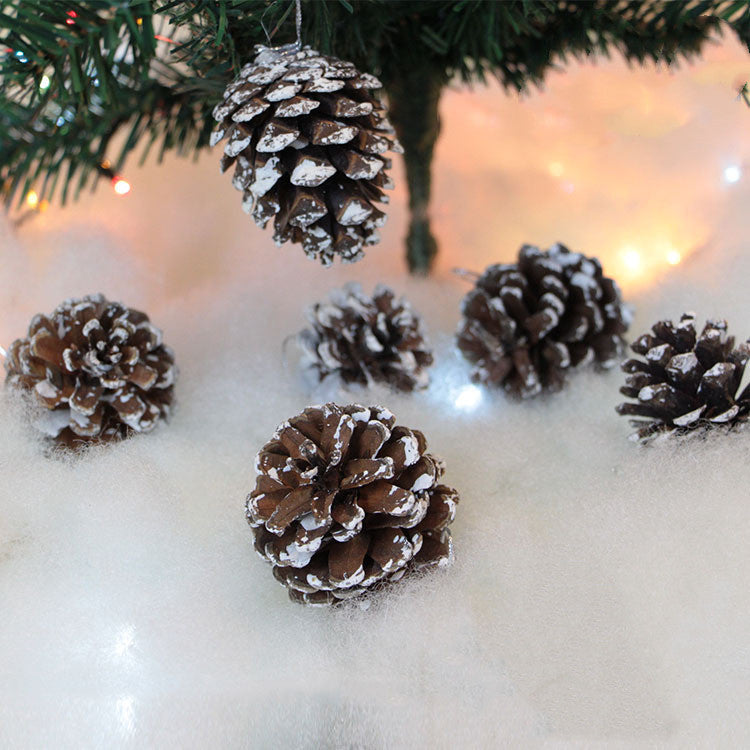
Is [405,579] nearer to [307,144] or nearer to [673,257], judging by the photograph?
[307,144]

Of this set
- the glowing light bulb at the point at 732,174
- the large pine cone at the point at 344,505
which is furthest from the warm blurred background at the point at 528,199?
the large pine cone at the point at 344,505

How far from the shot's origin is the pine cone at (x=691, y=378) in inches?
15.5

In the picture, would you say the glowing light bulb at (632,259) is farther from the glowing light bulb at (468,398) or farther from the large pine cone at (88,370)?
the large pine cone at (88,370)

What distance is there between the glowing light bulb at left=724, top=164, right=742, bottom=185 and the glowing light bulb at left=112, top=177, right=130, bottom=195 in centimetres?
47

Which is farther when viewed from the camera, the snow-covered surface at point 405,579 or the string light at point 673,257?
the string light at point 673,257

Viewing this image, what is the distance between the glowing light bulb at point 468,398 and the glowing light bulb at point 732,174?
258 mm

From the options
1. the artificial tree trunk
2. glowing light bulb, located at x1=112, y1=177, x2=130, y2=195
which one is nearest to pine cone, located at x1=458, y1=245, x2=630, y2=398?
the artificial tree trunk

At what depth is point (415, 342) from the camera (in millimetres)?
484

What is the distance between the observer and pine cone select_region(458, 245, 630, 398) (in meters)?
0.48

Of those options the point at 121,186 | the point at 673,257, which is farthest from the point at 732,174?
the point at 121,186

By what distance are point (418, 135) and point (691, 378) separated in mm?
276

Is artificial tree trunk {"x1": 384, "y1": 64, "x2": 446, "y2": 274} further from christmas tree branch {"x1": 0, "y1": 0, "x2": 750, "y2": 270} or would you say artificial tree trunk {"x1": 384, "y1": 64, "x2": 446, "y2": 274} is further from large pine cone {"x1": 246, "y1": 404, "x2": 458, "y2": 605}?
large pine cone {"x1": 246, "y1": 404, "x2": 458, "y2": 605}

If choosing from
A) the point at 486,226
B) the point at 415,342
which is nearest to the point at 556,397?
the point at 415,342

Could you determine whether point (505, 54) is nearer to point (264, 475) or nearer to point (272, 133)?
point (272, 133)
